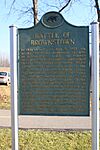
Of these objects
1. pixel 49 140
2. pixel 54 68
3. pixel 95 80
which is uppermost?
pixel 54 68

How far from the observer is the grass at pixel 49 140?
641 centimetres

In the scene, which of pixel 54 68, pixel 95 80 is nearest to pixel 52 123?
pixel 54 68

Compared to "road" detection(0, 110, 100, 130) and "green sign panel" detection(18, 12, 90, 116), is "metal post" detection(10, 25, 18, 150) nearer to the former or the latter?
"green sign panel" detection(18, 12, 90, 116)

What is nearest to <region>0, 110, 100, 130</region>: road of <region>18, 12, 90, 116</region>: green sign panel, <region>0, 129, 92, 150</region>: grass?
<region>0, 129, 92, 150</region>: grass

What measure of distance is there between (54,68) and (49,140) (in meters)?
2.27

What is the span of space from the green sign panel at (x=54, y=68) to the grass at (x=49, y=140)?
4.97ft

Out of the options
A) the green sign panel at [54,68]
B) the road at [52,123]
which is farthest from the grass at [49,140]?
the green sign panel at [54,68]

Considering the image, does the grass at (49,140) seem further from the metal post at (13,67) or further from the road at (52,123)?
the metal post at (13,67)

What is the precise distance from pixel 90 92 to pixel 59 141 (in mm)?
2003

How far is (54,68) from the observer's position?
504 centimetres

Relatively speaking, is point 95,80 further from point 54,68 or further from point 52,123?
point 52,123

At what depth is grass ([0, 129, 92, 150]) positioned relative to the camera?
6.41 metres

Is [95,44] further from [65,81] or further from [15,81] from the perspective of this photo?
[15,81]

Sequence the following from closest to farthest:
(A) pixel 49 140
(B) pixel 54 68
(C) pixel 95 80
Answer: (C) pixel 95 80
(B) pixel 54 68
(A) pixel 49 140
